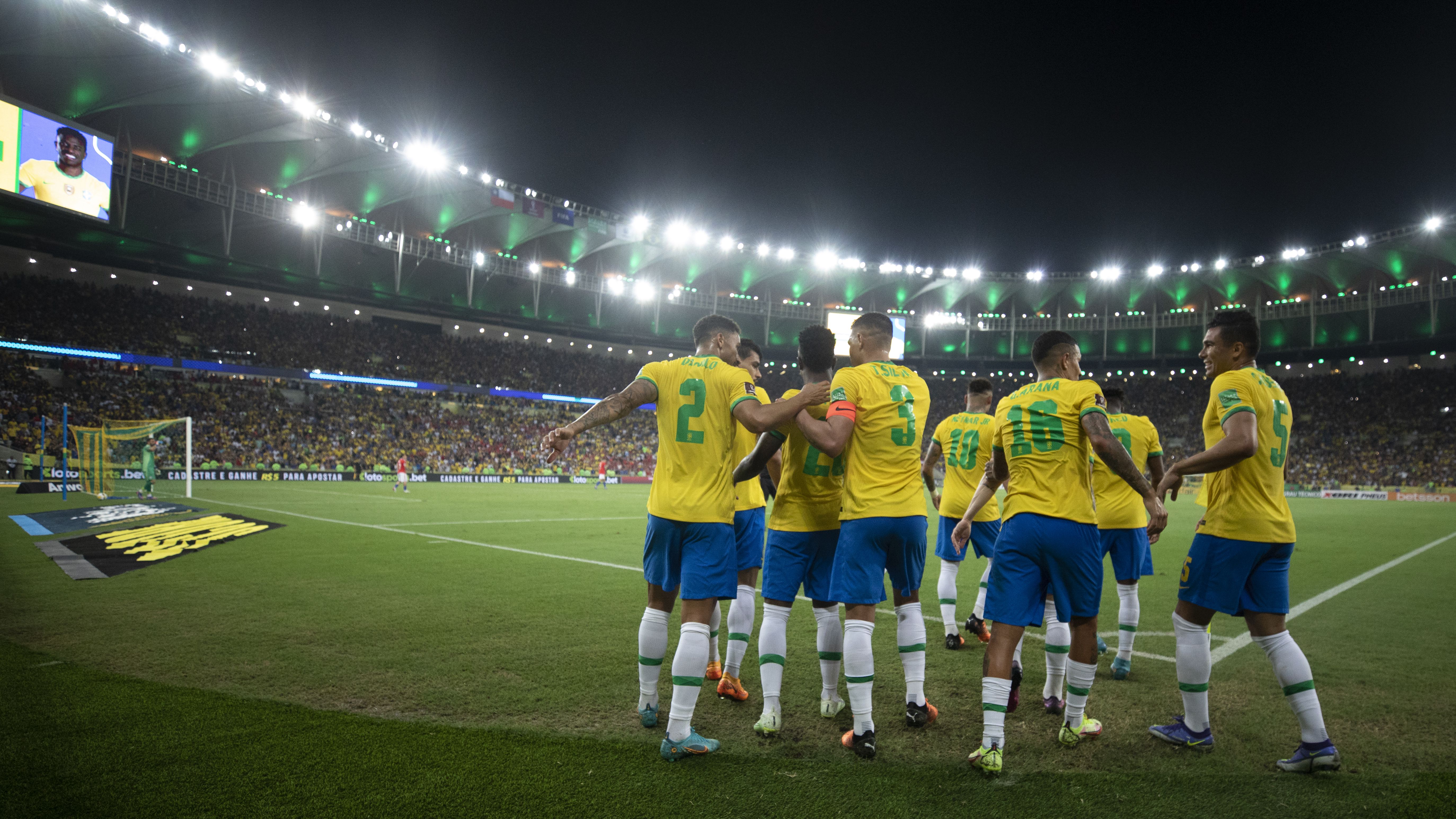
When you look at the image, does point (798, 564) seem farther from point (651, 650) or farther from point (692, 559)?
point (651, 650)

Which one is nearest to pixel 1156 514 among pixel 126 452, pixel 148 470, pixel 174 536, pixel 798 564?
pixel 798 564

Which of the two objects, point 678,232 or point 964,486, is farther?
point 678,232

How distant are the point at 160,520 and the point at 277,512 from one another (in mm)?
2845

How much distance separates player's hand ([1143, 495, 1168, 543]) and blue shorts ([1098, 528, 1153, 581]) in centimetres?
101

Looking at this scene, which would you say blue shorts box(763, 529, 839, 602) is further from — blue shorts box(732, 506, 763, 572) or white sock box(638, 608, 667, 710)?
blue shorts box(732, 506, 763, 572)

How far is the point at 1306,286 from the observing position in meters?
50.5

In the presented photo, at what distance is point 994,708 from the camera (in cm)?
361

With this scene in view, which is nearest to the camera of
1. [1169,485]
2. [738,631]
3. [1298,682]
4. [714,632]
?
[1298,682]

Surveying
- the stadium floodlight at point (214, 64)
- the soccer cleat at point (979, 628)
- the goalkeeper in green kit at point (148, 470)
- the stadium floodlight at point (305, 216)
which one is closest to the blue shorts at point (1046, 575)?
the soccer cleat at point (979, 628)

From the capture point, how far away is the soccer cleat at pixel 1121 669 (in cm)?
530

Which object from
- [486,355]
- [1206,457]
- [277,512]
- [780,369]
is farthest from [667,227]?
[1206,457]

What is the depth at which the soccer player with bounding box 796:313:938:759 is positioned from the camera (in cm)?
379

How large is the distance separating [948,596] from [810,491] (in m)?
2.57

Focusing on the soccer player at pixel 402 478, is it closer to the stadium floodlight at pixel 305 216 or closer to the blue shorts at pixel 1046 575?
the stadium floodlight at pixel 305 216
